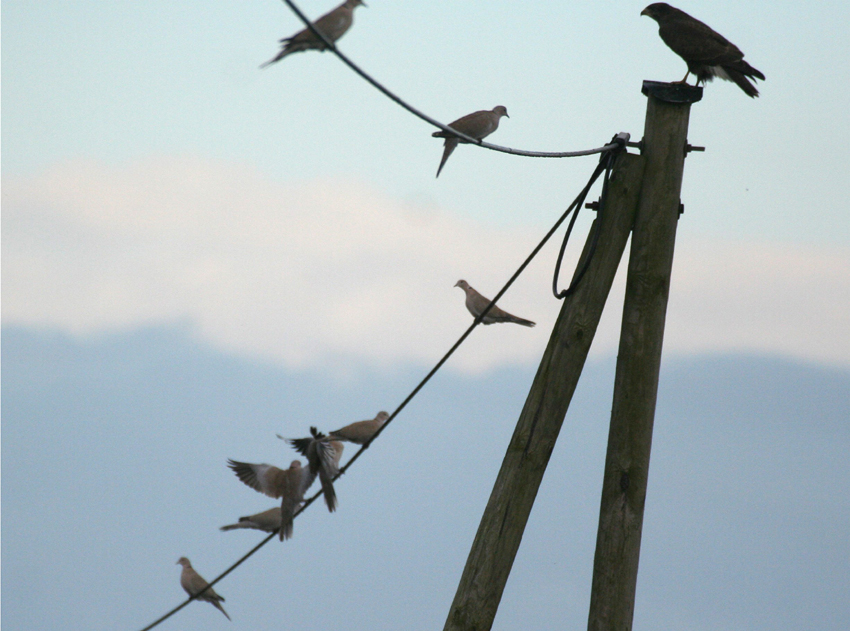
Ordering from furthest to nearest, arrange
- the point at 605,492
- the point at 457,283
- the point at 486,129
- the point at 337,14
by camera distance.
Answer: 1. the point at 457,283
2. the point at 486,129
3. the point at 337,14
4. the point at 605,492

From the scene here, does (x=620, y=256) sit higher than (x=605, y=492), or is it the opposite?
(x=620, y=256)

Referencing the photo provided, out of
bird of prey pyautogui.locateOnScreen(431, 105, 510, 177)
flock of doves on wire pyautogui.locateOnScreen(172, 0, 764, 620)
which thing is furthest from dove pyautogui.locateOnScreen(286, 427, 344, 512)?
bird of prey pyautogui.locateOnScreen(431, 105, 510, 177)

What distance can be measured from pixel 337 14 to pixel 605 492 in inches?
95.2

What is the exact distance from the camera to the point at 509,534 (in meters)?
3.09

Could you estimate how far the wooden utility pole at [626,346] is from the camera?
10.4 feet

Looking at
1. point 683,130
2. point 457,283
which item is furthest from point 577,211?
point 457,283

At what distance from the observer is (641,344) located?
322cm

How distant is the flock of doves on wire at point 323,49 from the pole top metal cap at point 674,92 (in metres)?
0.82

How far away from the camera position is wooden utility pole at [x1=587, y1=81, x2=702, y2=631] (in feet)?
10.5

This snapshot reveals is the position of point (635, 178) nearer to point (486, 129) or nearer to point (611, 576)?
point (611, 576)

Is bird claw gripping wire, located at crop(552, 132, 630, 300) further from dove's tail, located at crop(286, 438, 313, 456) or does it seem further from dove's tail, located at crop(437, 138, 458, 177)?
dove's tail, located at crop(437, 138, 458, 177)

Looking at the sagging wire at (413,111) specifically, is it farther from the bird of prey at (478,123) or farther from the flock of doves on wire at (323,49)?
the bird of prey at (478,123)

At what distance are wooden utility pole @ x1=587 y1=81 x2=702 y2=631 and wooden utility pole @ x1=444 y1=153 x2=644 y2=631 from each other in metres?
0.09

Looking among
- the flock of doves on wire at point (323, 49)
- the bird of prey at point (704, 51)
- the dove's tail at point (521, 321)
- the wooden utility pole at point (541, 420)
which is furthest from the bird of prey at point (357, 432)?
the bird of prey at point (704, 51)
